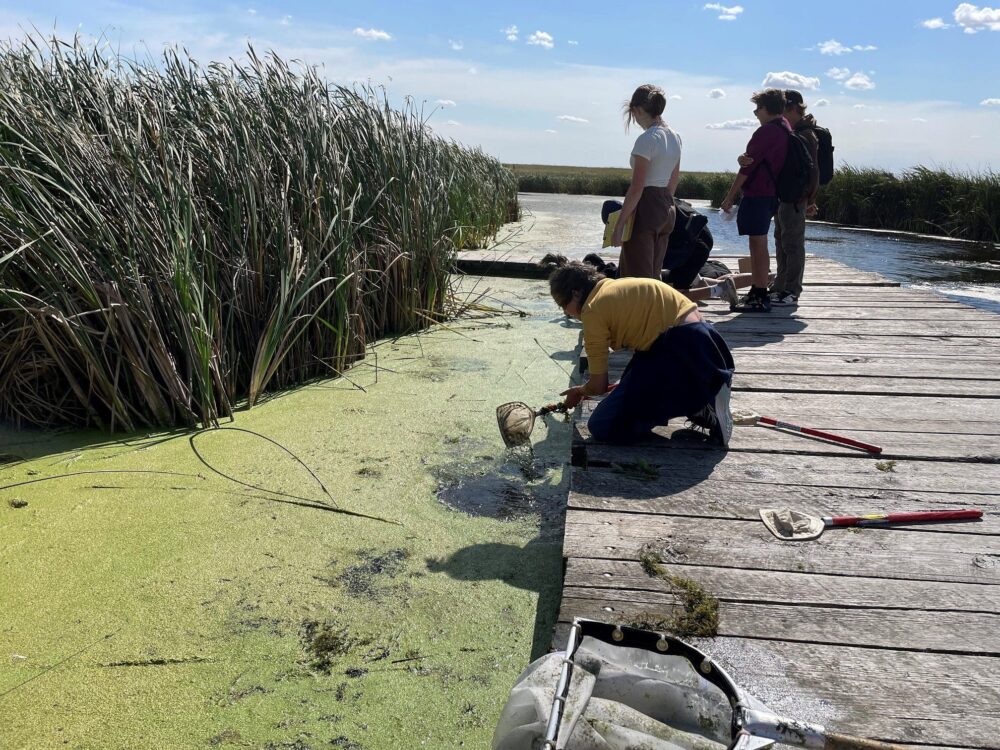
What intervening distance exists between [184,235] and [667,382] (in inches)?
73.9

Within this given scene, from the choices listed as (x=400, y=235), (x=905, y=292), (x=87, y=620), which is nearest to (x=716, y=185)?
(x=905, y=292)

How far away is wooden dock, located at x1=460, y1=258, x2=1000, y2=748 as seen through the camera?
135 cm

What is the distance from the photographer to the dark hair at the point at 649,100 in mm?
3348

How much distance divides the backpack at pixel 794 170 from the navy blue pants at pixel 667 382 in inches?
77.6

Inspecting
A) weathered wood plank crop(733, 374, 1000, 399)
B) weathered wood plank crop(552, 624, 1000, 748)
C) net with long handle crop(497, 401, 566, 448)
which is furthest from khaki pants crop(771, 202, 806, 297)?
weathered wood plank crop(552, 624, 1000, 748)

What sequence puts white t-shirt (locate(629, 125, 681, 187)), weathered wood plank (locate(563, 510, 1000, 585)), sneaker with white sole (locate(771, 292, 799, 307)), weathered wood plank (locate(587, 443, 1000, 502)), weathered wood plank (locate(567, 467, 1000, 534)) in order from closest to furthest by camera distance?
1. weathered wood plank (locate(563, 510, 1000, 585))
2. weathered wood plank (locate(567, 467, 1000, 534))
3. weathered wood plank (locate(587, 443, 1000, 502))
4. white t-shirt (locate(629, 125, 681, 187))
5. sneaker with white sole (locate(771, 292, 799, 307))

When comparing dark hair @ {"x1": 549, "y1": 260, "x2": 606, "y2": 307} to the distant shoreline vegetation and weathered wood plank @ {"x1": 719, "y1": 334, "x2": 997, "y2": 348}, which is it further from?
the distant shoreline vegetation

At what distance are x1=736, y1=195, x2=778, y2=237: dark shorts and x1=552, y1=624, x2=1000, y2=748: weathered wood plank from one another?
9.84 feet

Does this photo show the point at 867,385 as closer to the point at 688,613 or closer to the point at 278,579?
the point at 688,613

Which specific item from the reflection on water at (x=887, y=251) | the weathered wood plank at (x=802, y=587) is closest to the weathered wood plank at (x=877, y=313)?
the reflection on water at (x=887, y=251)

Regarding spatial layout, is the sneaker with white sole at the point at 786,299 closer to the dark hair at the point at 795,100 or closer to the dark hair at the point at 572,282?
the dark hair at the point at 795,100

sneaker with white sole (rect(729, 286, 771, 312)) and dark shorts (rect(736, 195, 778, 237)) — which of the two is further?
sneaker with white sole (rect(729, 286, 771, 312))

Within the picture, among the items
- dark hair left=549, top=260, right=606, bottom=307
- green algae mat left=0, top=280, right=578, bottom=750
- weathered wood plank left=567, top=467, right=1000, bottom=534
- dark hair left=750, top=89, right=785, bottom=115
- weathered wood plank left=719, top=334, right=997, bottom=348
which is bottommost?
green algae mat left=0, top=280, right=578, bottom=750

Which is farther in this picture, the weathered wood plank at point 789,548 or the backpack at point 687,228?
the backpack at point 687,228
